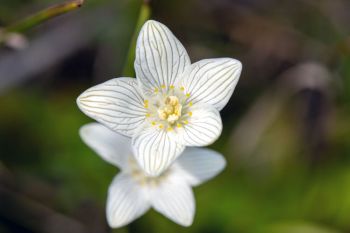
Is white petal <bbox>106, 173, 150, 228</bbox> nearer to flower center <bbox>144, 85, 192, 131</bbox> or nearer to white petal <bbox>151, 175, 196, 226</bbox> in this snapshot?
white petal <bbox>151, 175, 196, 226</bbox>

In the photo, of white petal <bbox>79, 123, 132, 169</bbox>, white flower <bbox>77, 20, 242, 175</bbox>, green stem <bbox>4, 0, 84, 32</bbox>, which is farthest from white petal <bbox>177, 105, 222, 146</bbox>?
green stem <bbox>4, 0, 84, 32</bbox>

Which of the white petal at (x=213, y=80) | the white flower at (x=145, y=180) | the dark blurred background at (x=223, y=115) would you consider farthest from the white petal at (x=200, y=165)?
the dark blurred background at (x=223, y=115)

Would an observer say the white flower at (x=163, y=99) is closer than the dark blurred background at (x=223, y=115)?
Yes

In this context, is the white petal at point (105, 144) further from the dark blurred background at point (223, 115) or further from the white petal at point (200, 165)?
the dark blurred background at point (223, 115)

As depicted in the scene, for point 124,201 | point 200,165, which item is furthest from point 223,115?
point 124,201

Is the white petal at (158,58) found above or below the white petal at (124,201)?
above

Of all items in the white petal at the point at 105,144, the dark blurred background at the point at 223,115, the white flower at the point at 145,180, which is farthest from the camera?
the dark blurred background at the point at 223,115

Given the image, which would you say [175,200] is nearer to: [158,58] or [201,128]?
[201,128]
